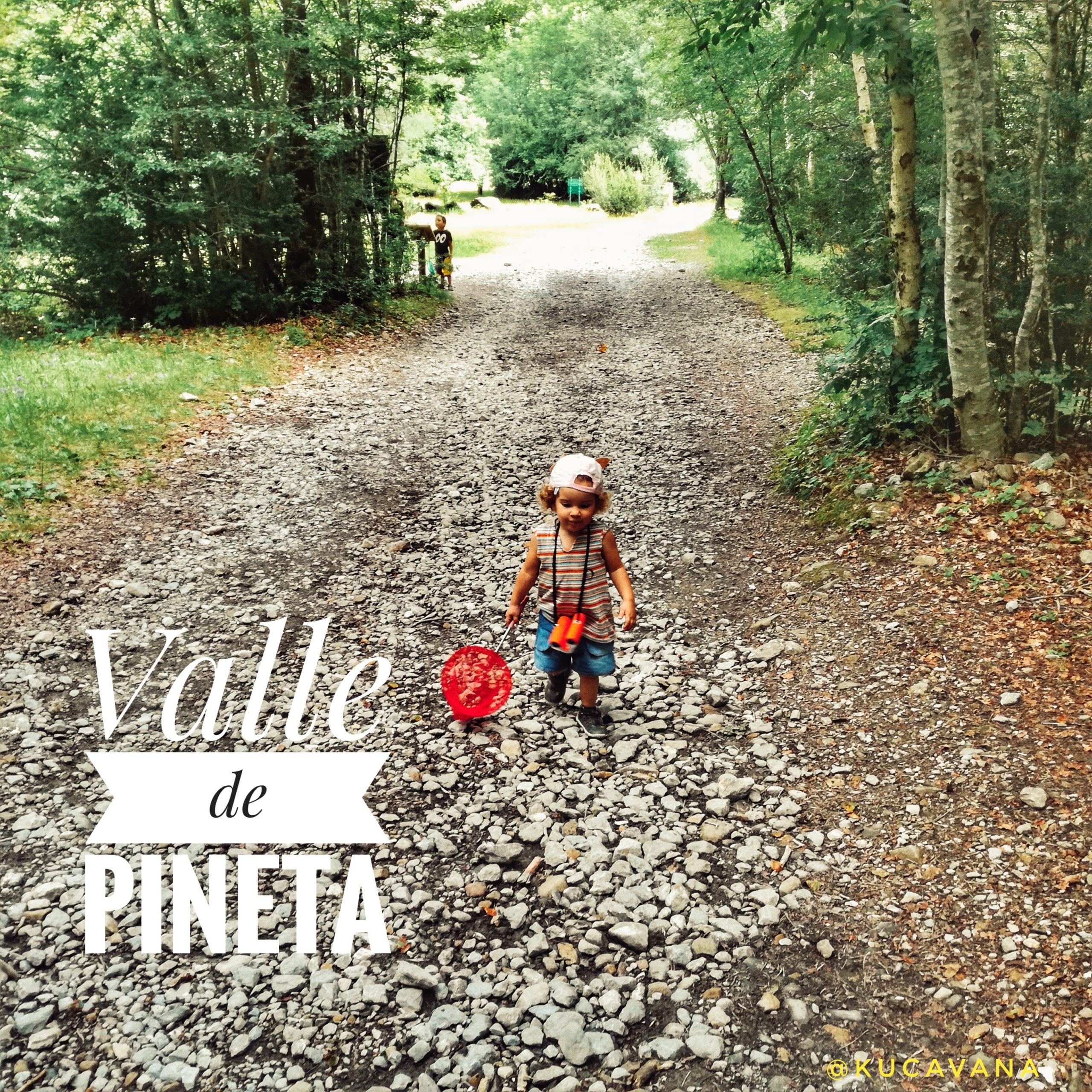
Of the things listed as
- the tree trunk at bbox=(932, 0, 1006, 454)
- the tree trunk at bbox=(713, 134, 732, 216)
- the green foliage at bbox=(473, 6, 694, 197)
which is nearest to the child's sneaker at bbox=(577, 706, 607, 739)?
the tree trunk at bbox=(932, 0, 1006, 454)

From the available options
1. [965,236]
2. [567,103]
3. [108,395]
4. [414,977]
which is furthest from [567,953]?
[567,103]

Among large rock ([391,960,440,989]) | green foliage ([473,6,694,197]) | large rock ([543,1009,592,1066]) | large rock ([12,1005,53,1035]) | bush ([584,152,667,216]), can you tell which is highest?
green foliage ([473,6,694,197])

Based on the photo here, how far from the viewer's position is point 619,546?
25.7 feet

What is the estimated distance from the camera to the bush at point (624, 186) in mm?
39969

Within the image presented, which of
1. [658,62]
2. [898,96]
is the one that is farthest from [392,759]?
[658,62]

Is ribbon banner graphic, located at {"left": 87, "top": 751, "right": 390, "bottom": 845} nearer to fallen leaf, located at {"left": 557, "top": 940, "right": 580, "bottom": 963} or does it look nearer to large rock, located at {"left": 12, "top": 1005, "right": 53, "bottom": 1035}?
large rock, located at {"left": 12, "top": 1005, "right": 53, "bottom": 1035}

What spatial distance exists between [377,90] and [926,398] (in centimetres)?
1379

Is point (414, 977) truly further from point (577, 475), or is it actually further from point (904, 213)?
point (904, 213)

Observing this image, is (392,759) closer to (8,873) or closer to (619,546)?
(8,873)

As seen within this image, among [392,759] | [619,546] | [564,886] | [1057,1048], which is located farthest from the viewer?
[619,546]

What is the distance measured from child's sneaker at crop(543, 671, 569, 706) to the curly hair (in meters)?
1.20

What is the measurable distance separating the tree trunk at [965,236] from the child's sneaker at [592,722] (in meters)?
4.19

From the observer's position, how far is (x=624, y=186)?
39.9m

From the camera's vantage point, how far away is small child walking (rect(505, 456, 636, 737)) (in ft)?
15.5
